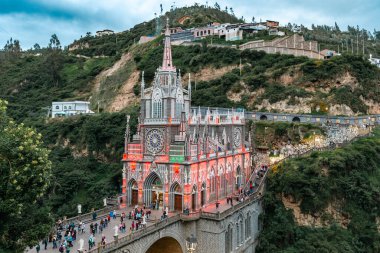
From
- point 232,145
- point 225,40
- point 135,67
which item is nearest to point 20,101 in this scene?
point 135,67

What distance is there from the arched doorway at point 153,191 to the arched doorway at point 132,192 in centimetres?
122

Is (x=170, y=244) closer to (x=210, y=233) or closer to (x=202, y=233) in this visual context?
(x=202, y=233)

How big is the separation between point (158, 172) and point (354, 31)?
156m

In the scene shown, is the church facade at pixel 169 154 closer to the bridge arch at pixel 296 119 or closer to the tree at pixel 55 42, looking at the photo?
the bridge arch at pixel 296 119

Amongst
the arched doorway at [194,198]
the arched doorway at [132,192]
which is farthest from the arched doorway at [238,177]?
the arched doorway at [132,192]

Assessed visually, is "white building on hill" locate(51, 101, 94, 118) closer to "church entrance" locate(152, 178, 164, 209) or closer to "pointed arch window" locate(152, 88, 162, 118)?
"pointed arch window" locate(152, 88, 162, 118)

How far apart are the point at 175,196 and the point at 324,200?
16980 mm

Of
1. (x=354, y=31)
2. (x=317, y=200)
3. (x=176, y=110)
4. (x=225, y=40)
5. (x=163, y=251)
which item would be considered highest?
(x=354, y=31)

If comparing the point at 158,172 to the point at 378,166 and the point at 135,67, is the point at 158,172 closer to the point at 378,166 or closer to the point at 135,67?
the point at 378,166

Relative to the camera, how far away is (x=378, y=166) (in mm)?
46594

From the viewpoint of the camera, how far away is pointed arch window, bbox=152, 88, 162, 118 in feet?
115

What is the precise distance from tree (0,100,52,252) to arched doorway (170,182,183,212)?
15462 millimetres

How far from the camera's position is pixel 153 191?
34750 mm

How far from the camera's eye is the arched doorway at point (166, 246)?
31422mm
